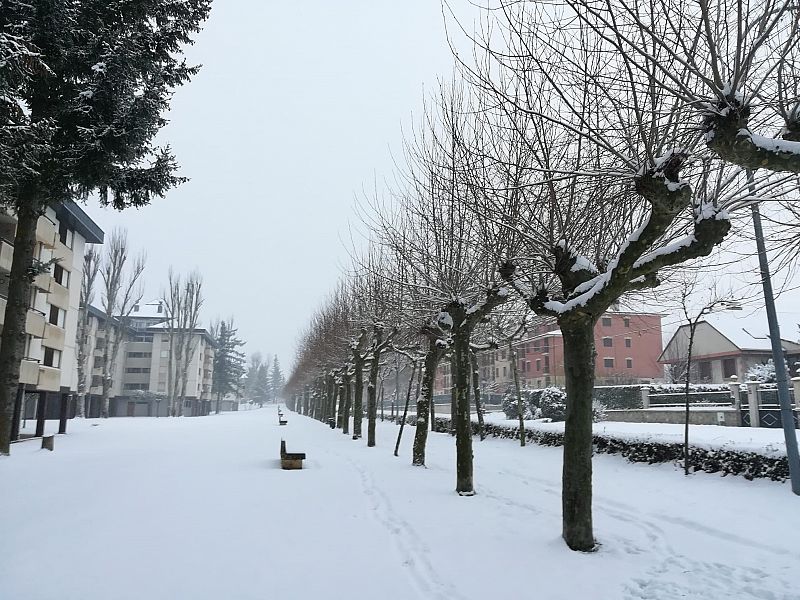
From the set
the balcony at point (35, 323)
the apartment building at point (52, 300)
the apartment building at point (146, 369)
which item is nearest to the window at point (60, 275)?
the apartment building at point (52, 300)

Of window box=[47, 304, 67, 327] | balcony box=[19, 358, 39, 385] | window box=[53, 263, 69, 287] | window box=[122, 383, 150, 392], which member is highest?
window box=[53, 263, 69, 287]

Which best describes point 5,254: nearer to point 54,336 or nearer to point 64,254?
point 64,254

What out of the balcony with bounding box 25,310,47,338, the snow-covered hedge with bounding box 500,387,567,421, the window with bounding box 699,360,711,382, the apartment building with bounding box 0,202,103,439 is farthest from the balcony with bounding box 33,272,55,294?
the window with bounding box 699,360,711,382

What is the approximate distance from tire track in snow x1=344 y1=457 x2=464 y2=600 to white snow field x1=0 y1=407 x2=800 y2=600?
0.03m

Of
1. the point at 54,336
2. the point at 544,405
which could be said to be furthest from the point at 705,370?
the point at 54,336

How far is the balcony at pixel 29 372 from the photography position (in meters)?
22.2

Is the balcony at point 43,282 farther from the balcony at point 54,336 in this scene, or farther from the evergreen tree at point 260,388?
the evergreen tree at point 260,388

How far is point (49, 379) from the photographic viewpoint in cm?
2598

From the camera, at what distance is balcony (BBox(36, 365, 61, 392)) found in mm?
A: 24969

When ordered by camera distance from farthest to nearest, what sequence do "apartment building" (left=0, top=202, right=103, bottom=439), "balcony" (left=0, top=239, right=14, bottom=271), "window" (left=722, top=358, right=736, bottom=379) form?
"window" (left=722, top=358, right=736, bottom=379)
"apartment building" (left=0, top=202, right=103, bottom=439)
"balcony" (left=0, top=239, right=14, bottom=271)

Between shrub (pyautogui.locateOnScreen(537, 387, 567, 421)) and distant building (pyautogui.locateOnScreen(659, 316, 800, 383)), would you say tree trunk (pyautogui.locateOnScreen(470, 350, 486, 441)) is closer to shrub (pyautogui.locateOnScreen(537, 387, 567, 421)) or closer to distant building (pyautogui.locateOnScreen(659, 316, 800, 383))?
shrub (pyautogui.locateOnScreen(537, 387, 567, 421))

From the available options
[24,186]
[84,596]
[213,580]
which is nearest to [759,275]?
[213,580]

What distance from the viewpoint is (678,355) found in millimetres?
48688

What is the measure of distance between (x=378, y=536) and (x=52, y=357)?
2722cm
